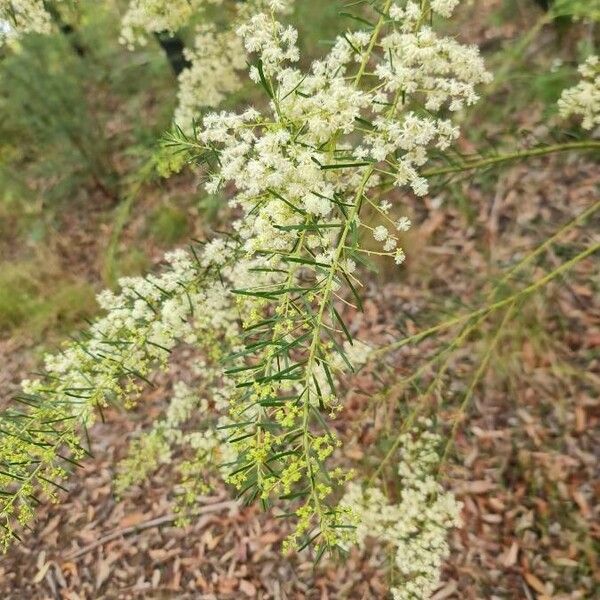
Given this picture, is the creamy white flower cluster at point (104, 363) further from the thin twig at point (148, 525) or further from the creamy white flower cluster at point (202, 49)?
the thin twig at point (148, 525)

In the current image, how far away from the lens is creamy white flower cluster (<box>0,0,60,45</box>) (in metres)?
2.38

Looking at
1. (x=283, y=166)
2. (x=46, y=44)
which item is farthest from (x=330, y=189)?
(x=46, y=44)

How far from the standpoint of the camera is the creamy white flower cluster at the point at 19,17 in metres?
2.38

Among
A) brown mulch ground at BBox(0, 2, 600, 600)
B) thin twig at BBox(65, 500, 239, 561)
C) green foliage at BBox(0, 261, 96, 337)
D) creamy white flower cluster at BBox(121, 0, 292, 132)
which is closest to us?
creamy white flower cluster at BBox(121, 0, 292, 132)

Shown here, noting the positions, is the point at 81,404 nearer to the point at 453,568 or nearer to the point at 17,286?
the point at 453,568

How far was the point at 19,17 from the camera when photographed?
8.22 feet

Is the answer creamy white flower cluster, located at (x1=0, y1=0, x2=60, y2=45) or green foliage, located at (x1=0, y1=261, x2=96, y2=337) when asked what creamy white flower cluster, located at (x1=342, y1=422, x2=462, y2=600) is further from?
green foliage, located at (x1=0, y1=261, x2=96, y2=337)

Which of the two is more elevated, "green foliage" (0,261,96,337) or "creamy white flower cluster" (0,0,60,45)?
"green foliage" (0,261,96,337)

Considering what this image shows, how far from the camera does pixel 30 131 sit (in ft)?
21.6

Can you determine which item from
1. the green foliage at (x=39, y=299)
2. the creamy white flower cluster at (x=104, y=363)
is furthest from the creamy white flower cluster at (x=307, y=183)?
the green foliage at (x=39, y=299)

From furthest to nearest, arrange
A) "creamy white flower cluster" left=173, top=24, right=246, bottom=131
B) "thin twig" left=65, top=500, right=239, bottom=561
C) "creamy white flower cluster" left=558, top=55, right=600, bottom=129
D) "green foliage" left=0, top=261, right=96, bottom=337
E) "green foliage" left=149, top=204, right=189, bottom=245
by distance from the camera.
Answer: "green foliage" left=149, top=204, right=189, bottom=245
"green foliage" left=0, top=261, right=96, bottom=337
"thin twig" left=65, top=500, right=239, bottom=561
"creamy white flower cluster" left=173, top=24, right=246, bottom=131
"creamy white flower cluster" left=558, top=55, right=600, bottom=129

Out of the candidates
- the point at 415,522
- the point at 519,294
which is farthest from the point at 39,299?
the point at 519,294

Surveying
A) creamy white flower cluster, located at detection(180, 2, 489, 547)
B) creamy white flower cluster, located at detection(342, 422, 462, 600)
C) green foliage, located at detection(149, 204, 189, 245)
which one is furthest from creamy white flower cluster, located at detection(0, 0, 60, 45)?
green foliage, located at detection(149, 204, 189, 245)

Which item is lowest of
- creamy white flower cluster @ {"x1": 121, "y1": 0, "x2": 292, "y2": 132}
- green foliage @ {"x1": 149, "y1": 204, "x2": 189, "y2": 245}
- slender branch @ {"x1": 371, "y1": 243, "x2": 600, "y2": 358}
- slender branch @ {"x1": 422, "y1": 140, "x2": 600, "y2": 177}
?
slender branch @ {"x1": 371, "y1": 243, "x2": 600, "y2": 358}
